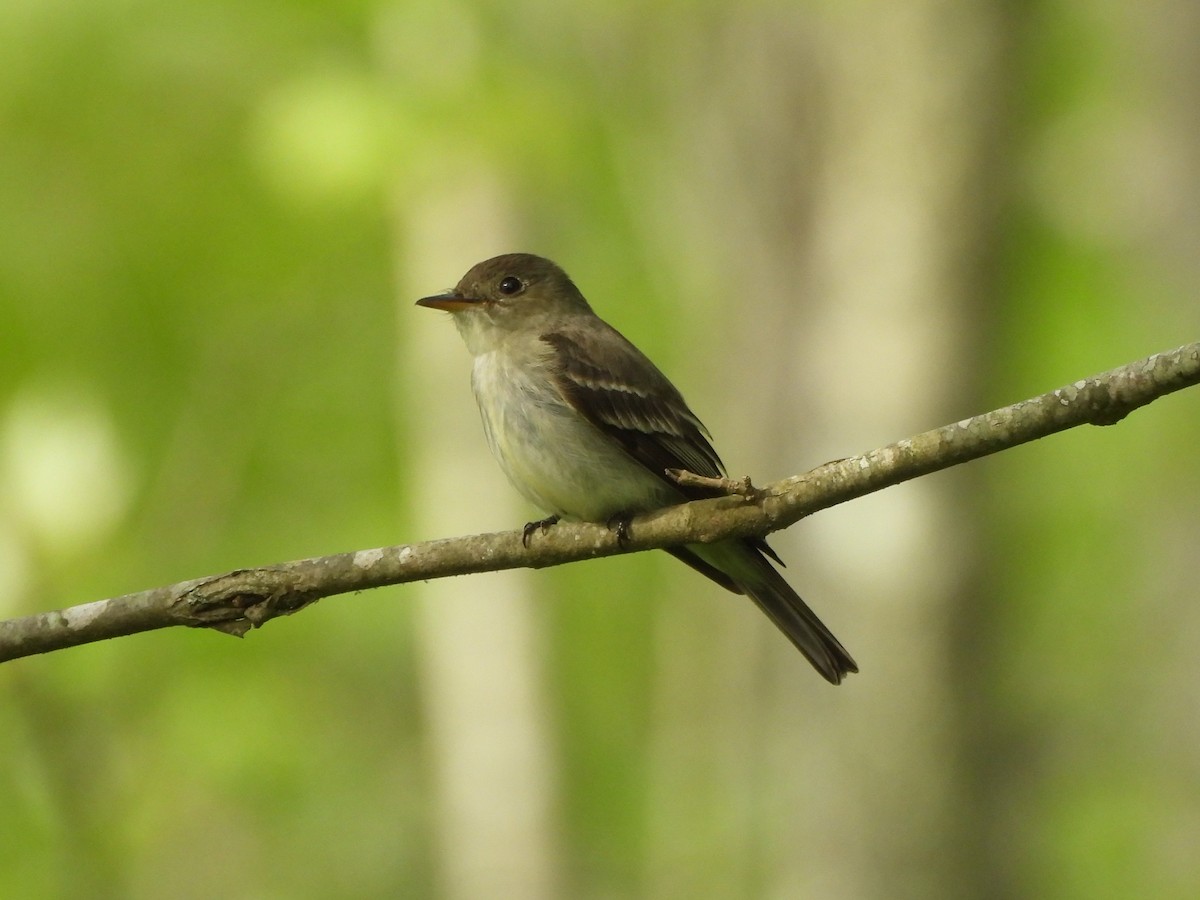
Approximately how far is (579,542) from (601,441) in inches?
50.5

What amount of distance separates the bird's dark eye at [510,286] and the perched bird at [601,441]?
32 centimetres

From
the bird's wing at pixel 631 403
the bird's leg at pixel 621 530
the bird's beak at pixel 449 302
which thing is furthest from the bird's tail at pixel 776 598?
the bird's beak at pixel 449 302

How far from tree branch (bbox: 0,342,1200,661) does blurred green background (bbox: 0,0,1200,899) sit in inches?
70.0

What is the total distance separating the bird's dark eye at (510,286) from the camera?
619cm

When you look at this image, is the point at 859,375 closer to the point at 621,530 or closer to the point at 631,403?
the point at 631,403

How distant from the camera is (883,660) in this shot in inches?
268

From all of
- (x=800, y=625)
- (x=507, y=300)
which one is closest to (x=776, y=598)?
(x=800, y=625)

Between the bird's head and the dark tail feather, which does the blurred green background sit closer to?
the bird's head

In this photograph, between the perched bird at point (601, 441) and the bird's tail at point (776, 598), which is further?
the bird's tail at point (776, 598)

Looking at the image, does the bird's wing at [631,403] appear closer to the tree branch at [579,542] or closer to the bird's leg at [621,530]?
the bird's leg at [621,530]

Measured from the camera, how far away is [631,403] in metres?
5.50

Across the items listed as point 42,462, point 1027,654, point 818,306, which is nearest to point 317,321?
point 818,306

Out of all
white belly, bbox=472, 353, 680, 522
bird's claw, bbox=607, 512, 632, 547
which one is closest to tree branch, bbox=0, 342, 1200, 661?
bird's claw, bbox=607, 512, 632, 547

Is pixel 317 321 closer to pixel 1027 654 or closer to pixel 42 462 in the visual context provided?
pixel 42 462
